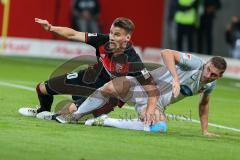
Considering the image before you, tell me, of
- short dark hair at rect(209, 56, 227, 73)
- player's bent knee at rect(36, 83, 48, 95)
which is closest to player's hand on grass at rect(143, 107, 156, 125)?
short dark hair at rect(209, 56, 227, 73)

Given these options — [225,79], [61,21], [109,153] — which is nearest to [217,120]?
[109,153]

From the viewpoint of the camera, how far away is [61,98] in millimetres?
16312

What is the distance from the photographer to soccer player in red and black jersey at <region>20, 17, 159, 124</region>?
11875 millimetres

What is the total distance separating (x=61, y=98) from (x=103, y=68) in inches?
152

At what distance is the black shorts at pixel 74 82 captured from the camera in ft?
41.5

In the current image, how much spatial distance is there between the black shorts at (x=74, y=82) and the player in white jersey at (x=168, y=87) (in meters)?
0.30

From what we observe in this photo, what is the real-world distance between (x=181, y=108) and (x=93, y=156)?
6.73 m

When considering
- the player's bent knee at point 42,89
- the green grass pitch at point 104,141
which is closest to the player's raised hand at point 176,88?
the green grass pitch at point 104,141

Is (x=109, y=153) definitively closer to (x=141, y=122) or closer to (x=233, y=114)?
(x=141, y=122)

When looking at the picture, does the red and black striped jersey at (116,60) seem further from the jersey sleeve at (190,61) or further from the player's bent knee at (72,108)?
the player's bent knee at (72,108)

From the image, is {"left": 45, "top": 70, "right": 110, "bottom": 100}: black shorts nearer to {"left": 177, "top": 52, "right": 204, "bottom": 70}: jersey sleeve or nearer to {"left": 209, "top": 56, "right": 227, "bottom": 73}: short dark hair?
{"left": 177, "top": 52, "right": 204, "bottom": 70}: jersey sleeve

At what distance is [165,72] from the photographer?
12.6 m

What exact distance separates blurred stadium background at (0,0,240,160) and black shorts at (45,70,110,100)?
0.60 m

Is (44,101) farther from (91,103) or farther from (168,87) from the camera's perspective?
(168,87)
